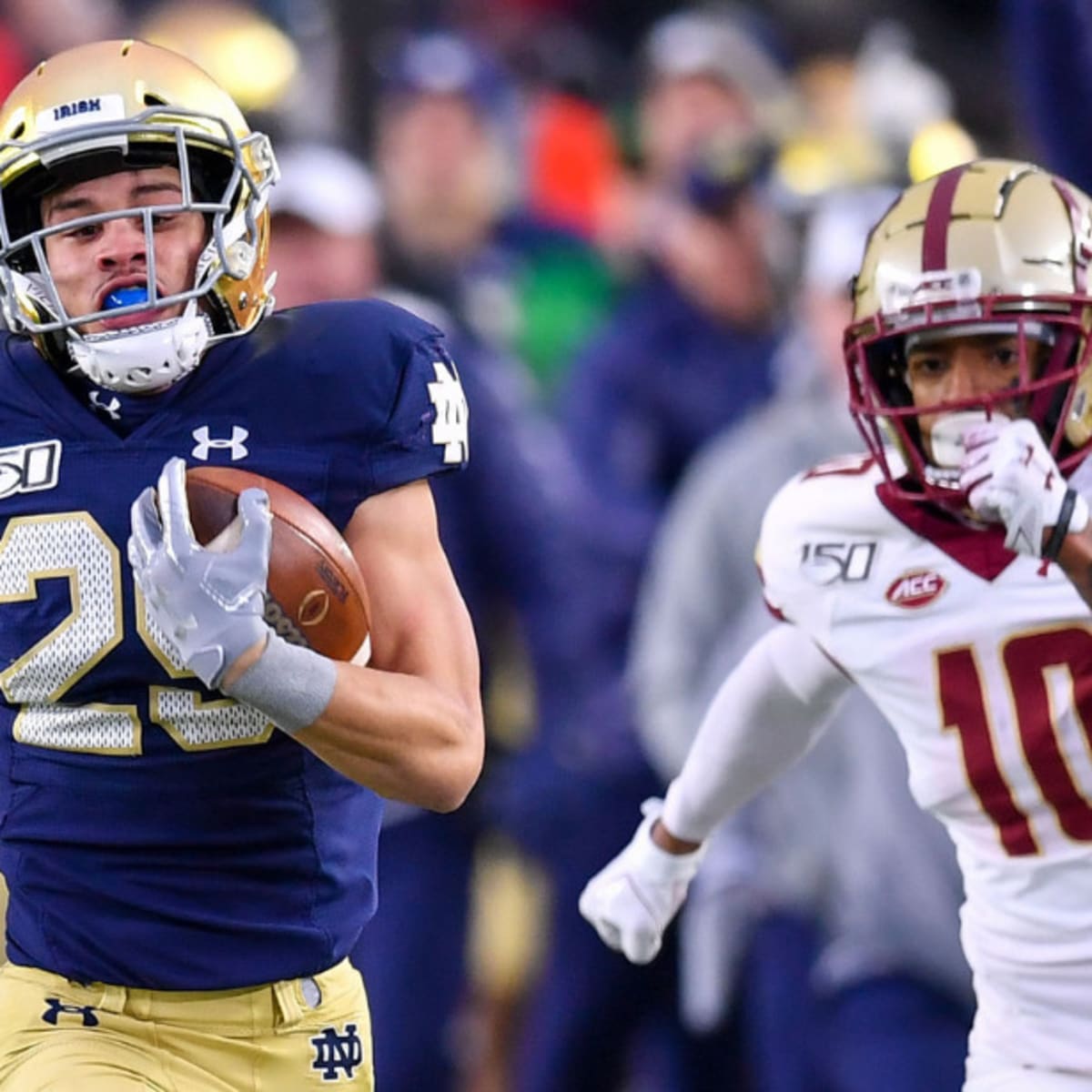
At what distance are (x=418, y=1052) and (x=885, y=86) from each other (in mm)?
2659

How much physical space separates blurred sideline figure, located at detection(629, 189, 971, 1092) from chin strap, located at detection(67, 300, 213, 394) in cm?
236

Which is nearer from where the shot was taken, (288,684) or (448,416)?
(288,684)

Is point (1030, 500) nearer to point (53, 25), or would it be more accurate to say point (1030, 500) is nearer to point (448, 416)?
point (448, 416)

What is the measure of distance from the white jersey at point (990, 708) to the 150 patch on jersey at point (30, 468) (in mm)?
1005

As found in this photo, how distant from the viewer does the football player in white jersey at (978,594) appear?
3059mm

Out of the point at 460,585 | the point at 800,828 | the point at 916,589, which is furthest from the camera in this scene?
the point at 460,585

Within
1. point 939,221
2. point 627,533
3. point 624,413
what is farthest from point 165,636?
point 624,413

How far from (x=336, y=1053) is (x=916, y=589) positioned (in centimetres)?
93

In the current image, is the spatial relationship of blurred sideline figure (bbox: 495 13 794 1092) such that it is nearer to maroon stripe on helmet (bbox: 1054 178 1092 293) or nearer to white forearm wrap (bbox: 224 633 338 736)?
maroon stripe on helmet (bbox: 1054 178 1092 293)

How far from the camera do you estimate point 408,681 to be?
8.55 feet

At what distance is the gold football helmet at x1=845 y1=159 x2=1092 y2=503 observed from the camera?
3.06m

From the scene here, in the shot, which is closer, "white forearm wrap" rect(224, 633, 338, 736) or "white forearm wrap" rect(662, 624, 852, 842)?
"white forearm wrap" rect(224, 633, 338, 736)

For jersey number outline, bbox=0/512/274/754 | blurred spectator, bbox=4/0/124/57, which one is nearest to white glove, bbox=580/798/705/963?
jersey number outline, bbox=0/512/274/754

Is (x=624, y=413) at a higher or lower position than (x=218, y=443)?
higher
